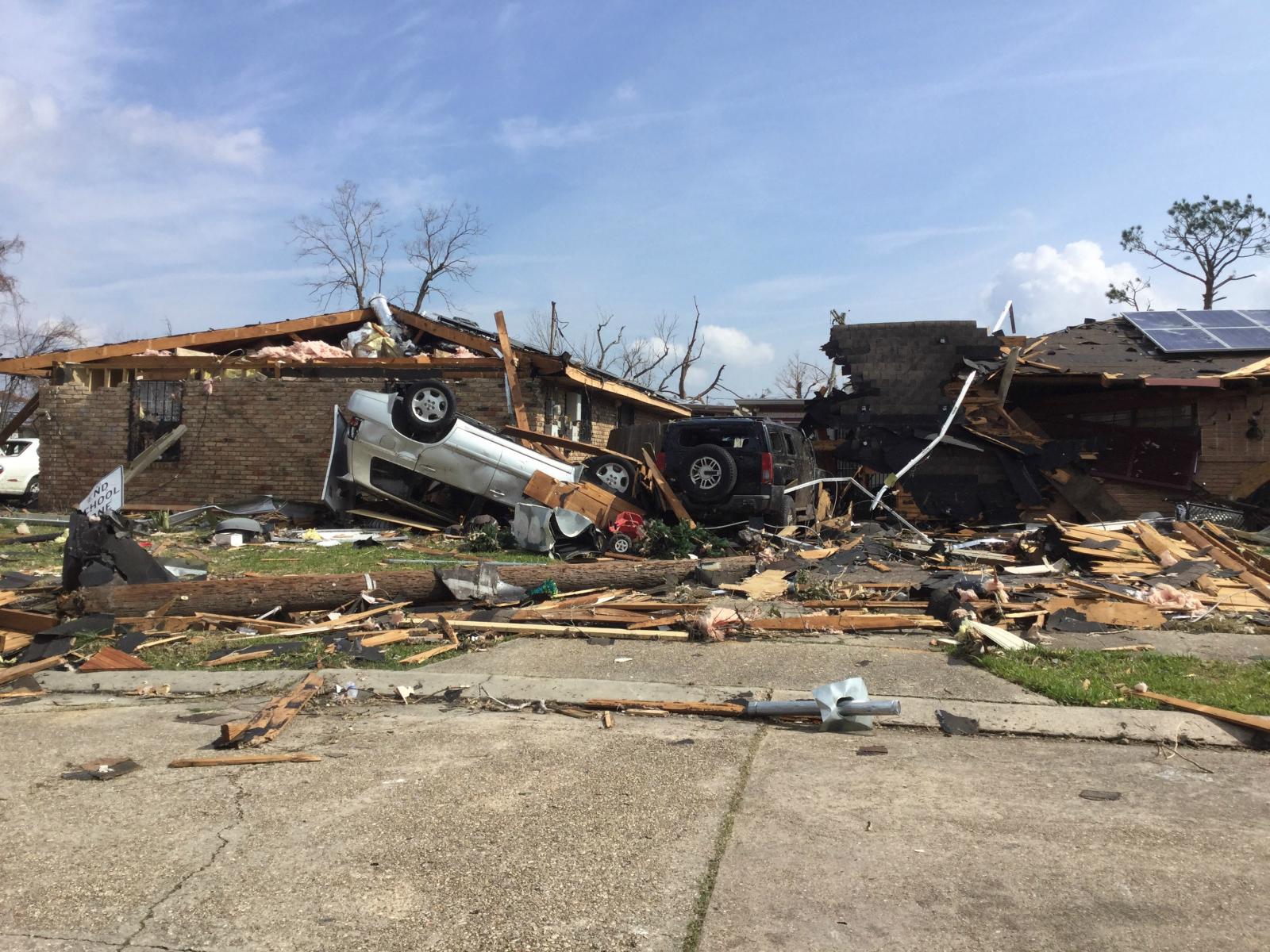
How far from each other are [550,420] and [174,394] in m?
7.81

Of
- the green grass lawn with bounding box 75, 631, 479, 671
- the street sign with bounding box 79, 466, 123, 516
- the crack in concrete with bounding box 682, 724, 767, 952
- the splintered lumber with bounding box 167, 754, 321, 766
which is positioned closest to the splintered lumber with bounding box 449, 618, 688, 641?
the green grass lawn with bounding box 75, 631, 479, 671

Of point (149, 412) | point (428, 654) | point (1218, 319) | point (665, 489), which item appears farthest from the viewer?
point (1218, 319)

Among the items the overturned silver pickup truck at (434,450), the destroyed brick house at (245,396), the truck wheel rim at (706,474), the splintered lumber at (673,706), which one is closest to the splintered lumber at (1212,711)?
the splintered lumber at (673,706)

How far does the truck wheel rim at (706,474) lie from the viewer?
1232cm

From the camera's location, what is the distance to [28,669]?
639 cm

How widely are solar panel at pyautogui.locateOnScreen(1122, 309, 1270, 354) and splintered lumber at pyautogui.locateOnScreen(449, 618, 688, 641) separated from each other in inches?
567

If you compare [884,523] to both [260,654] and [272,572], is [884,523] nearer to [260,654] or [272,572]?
[272,572]

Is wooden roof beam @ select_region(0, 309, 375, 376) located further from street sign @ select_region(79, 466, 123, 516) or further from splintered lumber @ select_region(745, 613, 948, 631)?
splintered lumber @ select_region(745, 613, 948, 631)

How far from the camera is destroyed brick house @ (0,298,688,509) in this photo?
17.7 m

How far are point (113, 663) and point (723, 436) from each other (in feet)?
26.8

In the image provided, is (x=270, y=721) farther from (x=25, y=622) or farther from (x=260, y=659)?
(x=25, y=622)

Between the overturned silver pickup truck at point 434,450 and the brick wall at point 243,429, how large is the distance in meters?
3.72

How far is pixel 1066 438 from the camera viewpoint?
16.9m

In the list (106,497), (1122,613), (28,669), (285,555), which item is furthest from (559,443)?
(1122,613)
